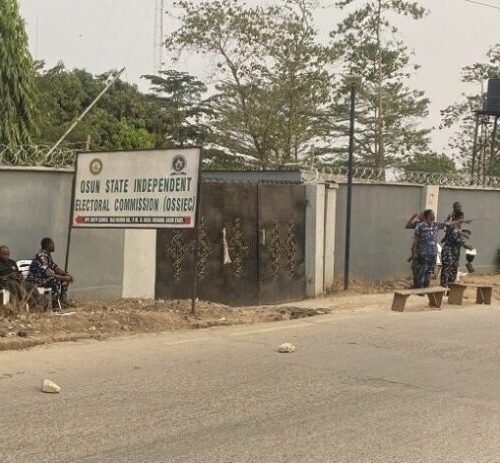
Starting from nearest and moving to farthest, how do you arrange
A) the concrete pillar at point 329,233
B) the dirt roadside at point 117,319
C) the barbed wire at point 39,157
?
1. the dirt roadside at point 117,319
2. the barbed wire at point 39,157
3. the concrete pillar at point 329,233

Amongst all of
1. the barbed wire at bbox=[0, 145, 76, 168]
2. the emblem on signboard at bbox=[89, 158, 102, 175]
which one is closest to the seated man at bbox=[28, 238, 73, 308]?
the emblem on signboard at bbox=[89, 158, 102, 175]

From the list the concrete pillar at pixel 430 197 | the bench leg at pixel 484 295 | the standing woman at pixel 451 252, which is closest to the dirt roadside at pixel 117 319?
the bench leg at pixel 484 295

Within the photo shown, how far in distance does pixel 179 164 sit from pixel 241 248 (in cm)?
307

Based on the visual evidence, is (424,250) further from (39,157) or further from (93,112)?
(93,112)

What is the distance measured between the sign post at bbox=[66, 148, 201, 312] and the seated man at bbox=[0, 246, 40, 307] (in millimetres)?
1028

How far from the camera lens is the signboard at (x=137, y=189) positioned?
9.38 m

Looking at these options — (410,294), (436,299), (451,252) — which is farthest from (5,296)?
(451,252)

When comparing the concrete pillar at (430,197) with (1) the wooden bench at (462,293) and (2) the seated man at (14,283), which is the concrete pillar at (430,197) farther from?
(2) the seated man at (14,283)

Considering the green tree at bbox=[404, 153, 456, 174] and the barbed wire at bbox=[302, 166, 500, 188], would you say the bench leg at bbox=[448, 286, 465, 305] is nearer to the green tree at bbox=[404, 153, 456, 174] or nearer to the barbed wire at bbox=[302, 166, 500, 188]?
the barbed wire at bbox=[302, 166, 500, 188]

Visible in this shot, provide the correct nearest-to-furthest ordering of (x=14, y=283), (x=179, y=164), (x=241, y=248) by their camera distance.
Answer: (x=14, y=283)
(x=179, y=164)
(x=241, y=248)

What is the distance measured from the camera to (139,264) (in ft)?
36.8

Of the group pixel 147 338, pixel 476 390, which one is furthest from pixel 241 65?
pixel 476 390

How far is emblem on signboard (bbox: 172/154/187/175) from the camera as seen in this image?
9.42 m

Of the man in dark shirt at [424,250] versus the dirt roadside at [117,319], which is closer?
the dirt roadside at [117,319]
